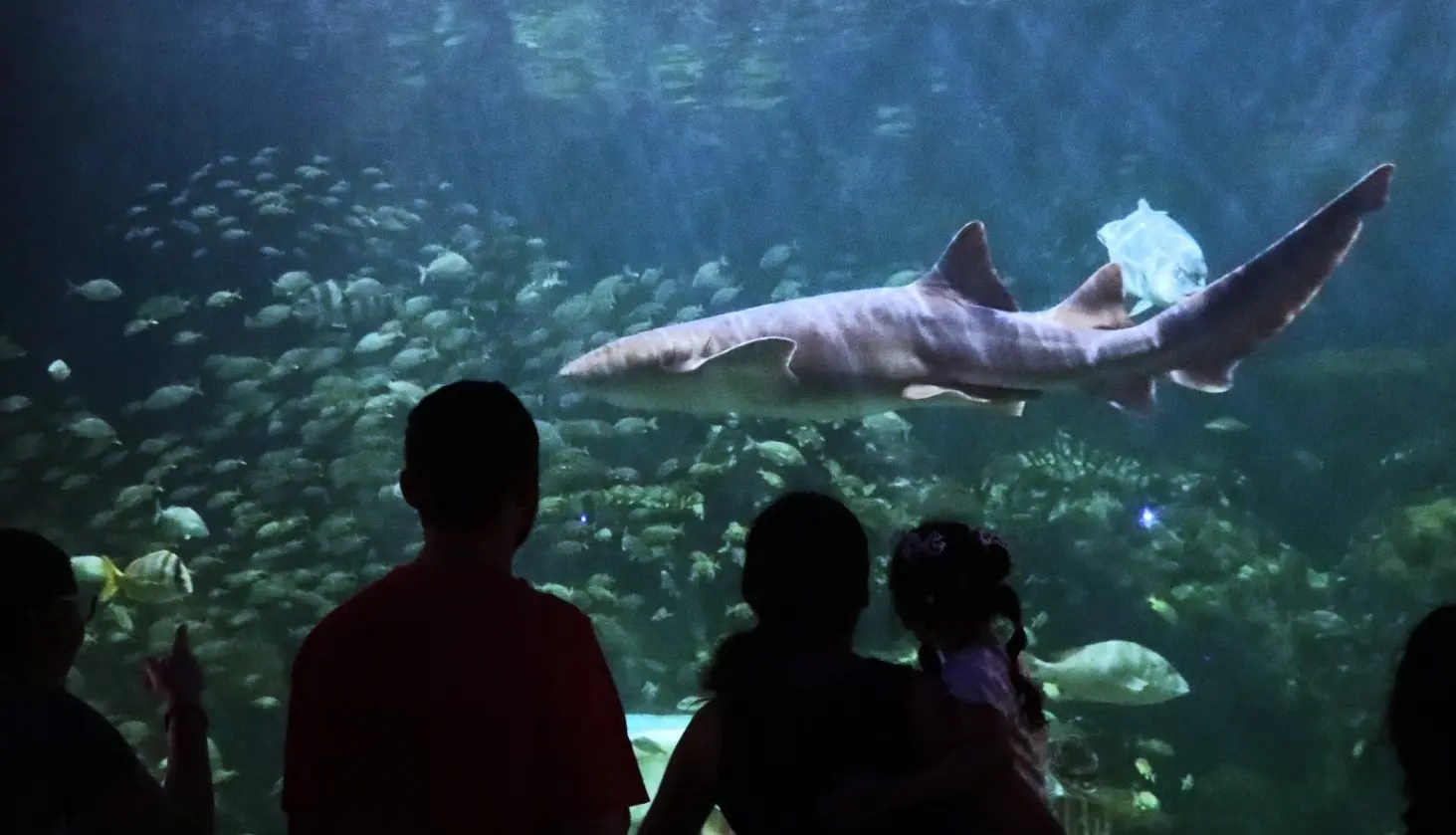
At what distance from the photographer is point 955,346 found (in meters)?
4.25

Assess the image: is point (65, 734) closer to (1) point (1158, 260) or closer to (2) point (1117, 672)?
(2) point (1117, 672)

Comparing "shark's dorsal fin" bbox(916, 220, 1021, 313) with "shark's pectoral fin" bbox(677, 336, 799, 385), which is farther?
"shark's dorsal fin" bbox(916, 220, 1021, 313)

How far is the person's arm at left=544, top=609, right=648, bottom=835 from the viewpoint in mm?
1509

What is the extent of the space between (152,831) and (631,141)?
94.4ft

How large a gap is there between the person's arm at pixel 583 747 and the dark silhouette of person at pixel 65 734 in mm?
787

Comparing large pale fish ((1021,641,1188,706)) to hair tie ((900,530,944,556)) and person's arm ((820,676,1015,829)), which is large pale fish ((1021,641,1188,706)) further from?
person's arm ((820,676,1015,829))

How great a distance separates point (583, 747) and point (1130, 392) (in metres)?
3.17

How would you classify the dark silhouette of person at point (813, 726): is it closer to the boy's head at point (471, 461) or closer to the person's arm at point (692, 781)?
the person's arm at point (692, 781)

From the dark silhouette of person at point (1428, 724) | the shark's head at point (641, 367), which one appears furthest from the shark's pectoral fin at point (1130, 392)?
the dark silhouette of person at point (1428, 724)

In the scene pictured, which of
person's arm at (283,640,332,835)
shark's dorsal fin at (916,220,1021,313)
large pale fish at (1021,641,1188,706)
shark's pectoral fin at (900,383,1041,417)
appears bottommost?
large pale fish at (1021,641,1188,706)

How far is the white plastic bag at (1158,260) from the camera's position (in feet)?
30.7

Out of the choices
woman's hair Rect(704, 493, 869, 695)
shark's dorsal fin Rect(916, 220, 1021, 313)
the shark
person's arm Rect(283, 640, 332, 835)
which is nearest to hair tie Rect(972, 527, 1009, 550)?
woman's hair Rect(704, 493, 869, 695)

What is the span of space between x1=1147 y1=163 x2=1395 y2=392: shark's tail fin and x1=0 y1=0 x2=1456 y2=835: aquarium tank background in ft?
3.32

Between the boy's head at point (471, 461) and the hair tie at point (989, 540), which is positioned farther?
the hair tie at point (989, 540)
